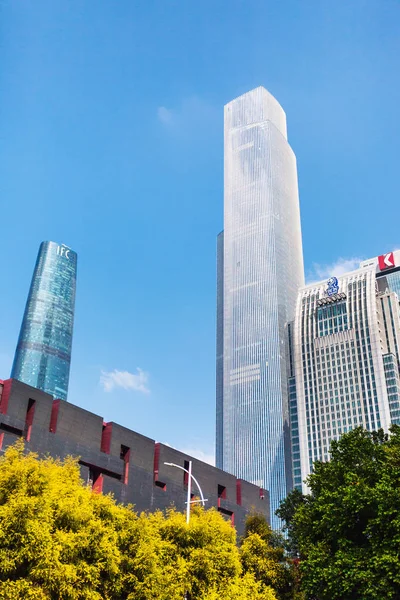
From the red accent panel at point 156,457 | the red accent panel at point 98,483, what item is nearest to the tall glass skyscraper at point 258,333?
the red accent panel at point 156,457

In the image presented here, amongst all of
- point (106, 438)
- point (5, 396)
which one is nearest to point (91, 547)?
point (5, 396)

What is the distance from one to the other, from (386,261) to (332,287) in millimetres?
43582

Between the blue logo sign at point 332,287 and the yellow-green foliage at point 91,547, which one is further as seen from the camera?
the blue logo sign at point 332,287

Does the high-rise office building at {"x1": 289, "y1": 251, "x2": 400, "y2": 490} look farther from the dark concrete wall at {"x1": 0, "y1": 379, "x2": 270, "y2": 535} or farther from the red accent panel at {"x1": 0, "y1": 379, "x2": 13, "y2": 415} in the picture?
the red accent panel at {"x1": 0, "y1": 379, "x2": 13, "y2": 415}

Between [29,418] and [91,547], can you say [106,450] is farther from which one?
[91,547]

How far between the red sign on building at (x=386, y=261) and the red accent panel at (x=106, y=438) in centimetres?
15963

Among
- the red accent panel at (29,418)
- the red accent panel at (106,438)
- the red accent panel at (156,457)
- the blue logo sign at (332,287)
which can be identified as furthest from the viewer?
the blue logo sign at (332,287)

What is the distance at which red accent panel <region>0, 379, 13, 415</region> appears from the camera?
44.5 m

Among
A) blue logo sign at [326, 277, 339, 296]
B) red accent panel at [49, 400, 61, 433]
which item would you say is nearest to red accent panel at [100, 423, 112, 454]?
red accent panel at [49, 400, 61, 433]

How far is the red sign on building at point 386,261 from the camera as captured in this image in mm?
196000

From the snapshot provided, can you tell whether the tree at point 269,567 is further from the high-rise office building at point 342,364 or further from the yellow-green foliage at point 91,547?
the high-rise office building at point 342,364

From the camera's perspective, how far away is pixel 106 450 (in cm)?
5141

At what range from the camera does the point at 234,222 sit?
198 meters

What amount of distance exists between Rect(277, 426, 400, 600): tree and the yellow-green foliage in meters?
4.89
